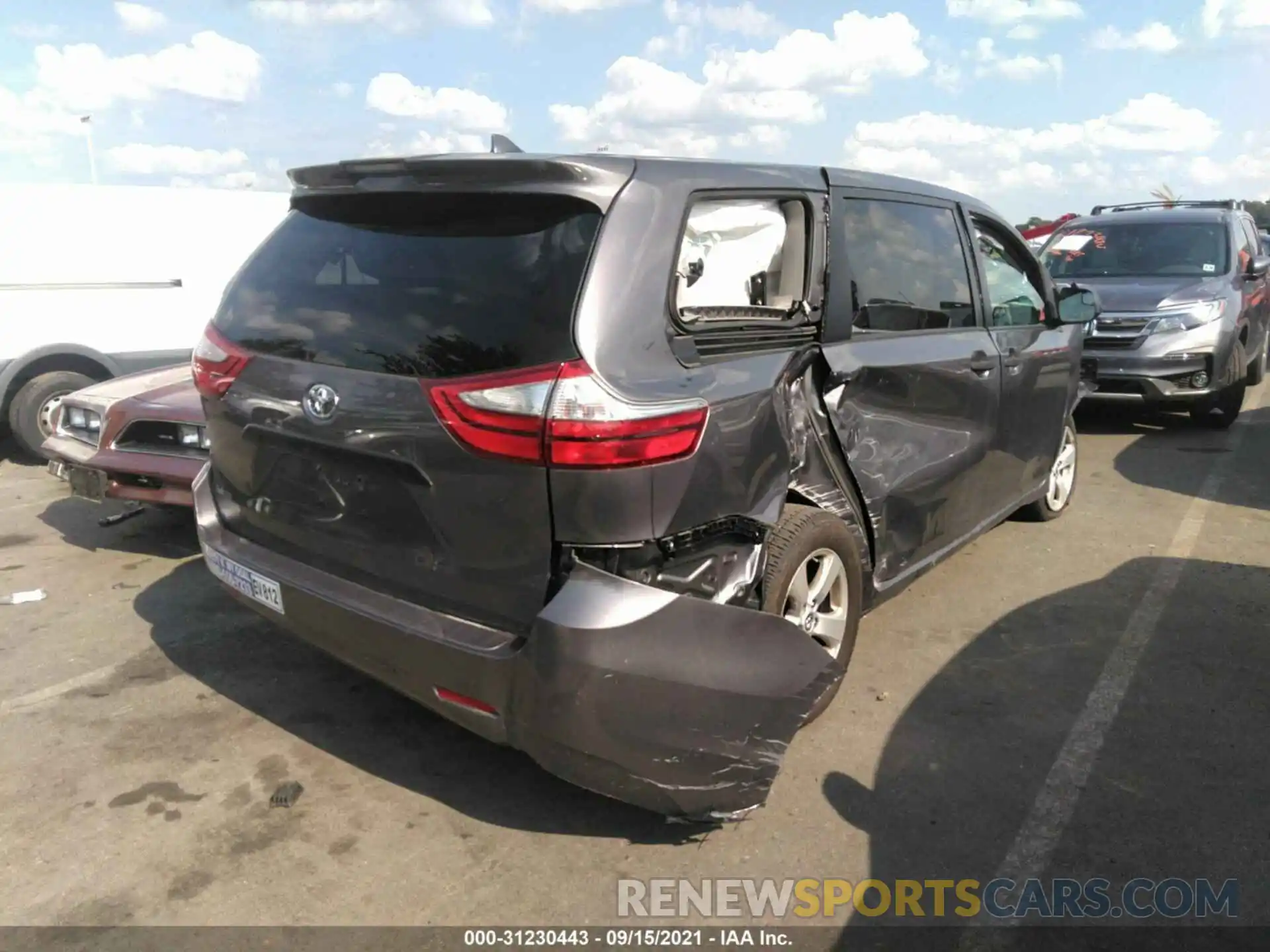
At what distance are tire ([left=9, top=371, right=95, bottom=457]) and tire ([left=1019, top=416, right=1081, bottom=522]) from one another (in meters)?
6.86

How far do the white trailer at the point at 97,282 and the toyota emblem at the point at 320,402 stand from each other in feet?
18.4

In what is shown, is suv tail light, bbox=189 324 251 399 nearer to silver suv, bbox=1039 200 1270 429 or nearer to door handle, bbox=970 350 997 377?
door handle, bbox=970 350 997 377

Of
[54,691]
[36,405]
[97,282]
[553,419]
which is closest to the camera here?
[553,419]

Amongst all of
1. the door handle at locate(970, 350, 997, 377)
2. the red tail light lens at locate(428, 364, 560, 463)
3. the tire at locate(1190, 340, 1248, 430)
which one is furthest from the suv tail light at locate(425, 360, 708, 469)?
the tire at locate(1190, 340, 1248, 430)

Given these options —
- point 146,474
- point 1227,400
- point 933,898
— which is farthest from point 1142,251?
point 146,474

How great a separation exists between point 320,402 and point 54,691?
1947 millimetres

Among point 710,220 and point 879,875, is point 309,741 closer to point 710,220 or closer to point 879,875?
point 879,875

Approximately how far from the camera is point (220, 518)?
3.44m

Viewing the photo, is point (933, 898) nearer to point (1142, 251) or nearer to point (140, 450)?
point (140, 450)

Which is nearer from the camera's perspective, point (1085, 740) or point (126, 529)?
point (1085, 740)

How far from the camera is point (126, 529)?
582 cm

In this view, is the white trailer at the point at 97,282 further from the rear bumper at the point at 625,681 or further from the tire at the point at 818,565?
the tire at the point at 818,565

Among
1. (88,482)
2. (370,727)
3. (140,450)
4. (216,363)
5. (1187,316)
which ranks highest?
(216,363)

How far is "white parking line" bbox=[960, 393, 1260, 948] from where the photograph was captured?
283cm
